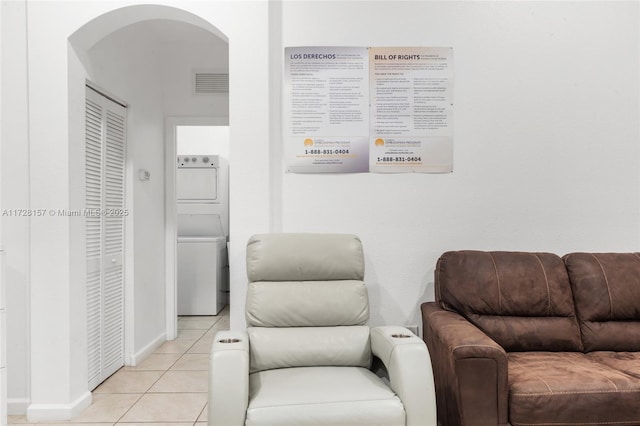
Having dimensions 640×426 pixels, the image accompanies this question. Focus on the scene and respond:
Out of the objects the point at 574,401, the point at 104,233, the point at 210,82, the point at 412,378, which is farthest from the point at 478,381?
the point at 210,82

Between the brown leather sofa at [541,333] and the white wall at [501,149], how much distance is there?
12.3 inches

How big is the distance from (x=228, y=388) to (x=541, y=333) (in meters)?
1.66

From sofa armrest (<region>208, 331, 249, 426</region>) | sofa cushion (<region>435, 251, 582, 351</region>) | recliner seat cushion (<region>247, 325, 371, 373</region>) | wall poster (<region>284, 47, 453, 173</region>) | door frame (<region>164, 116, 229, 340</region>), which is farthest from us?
door frame (<region>164, 116, 229, 340</region>)

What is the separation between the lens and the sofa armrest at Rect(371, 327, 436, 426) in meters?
1.61

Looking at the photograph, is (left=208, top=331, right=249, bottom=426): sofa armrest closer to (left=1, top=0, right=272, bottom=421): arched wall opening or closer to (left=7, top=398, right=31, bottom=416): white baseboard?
(left=1, top=0, right=272, bottom=421): arched wall opening

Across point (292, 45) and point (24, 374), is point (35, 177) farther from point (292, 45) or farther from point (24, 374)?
point (292, 45)

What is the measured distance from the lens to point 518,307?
2236mm

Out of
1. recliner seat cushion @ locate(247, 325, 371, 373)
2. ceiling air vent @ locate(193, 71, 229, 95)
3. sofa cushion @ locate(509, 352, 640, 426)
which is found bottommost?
sofa cushion @ locate(509, 352, 640, 426)

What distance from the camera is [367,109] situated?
8.59 ft

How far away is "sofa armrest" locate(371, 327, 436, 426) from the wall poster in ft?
4.04

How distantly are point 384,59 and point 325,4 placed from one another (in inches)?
20.4

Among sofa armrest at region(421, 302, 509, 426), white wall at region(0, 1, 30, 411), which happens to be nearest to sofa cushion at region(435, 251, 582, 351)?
sofa armrest at region(421, 302, 509, 426)

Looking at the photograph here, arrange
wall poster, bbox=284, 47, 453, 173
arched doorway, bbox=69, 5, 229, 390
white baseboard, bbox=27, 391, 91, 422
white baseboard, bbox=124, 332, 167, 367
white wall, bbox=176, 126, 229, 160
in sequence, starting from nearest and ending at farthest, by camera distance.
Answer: white baseboard, bbox=27, 391, 91, 422, wall poster, bbox=284, 47, 453, 173, arched doorway, bbox=69, 5, 229, 390, white baseboard, bbox=124, 332, 167, 367, white wall, bbox=176, 126, 229, 160

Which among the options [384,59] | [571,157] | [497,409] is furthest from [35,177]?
[571,157]
